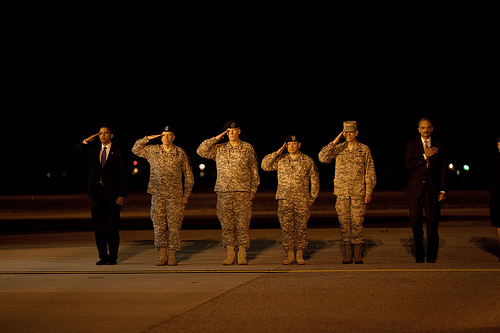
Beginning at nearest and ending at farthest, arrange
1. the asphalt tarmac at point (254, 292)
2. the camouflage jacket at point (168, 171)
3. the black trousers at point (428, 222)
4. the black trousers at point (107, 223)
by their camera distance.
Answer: the asphalt tarmac at point (254, 292) → the black trousers at point (428, 222) → the camouflage jacket at point (168, 171) → the black trousers at point (107, 223)

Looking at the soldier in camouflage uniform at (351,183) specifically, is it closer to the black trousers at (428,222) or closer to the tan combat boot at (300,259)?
the tan combat boot at (300,259)

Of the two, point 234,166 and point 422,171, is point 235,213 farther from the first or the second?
point 422,171

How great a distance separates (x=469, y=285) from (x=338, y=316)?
261 cm

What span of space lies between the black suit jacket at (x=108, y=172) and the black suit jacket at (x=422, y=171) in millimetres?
4388

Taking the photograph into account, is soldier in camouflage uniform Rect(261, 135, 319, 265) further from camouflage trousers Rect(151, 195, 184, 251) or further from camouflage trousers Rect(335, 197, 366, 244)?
camouflage trousers Rect(151, 195, 184, 251)

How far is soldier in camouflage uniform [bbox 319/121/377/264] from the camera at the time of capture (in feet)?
42.4

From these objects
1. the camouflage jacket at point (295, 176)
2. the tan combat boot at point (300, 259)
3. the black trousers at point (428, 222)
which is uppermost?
the camouflage jacket at point (295, 176)

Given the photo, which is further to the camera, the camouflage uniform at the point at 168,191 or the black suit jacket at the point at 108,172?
the black suit jacket at the point at 108,172

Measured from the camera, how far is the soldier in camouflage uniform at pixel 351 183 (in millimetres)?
12922

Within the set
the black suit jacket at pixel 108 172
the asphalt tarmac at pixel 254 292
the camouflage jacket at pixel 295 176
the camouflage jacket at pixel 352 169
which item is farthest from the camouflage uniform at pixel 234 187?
the black suit jacket at pixel 108 172

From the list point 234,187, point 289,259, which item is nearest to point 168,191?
point 234,187

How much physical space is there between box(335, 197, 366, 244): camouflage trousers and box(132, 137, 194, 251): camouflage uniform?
2340 millimetres

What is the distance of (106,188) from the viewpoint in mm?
13266

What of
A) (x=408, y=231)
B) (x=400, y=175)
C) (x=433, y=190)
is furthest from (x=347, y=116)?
(x=433, y=190)
